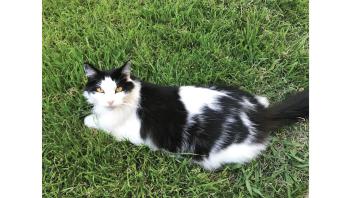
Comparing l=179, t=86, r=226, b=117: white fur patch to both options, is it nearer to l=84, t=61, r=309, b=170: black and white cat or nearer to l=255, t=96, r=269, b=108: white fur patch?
l=84, t=61, r=309, b=170: black and white cat

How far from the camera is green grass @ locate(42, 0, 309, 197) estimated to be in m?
1.70

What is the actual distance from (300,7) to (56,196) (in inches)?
54.9

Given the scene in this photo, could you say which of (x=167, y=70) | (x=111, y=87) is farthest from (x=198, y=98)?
(x=111, y=87)

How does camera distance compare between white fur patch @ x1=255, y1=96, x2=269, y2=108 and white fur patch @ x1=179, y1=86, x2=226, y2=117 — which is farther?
white fur patch @ x1=255, y1=96, x2=269, y2=108

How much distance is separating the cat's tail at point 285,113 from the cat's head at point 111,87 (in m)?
0.55

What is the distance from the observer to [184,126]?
5.48 ft

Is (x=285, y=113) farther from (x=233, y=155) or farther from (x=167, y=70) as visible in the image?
(x=167, y=70)

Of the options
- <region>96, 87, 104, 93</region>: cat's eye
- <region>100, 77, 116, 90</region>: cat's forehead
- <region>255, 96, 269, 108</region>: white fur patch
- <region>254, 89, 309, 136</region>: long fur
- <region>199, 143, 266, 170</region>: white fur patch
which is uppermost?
<region>100, 77, 116, 90</region>: cat's forehead

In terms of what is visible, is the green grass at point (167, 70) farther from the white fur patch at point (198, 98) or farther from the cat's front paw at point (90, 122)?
the white fur patch at point (198, 98)

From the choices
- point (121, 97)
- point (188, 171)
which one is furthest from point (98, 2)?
point (188, 171)

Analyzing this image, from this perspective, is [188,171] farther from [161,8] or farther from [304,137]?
[161,8]

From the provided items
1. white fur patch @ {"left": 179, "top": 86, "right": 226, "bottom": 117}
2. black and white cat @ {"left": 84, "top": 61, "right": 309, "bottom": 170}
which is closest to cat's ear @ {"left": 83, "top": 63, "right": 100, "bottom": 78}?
black and white cat @ {"left": 84, "top": 61, "right": 309, "bottom": 170}

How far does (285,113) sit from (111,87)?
2.42ft

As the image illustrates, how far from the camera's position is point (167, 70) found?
1.88 metres
